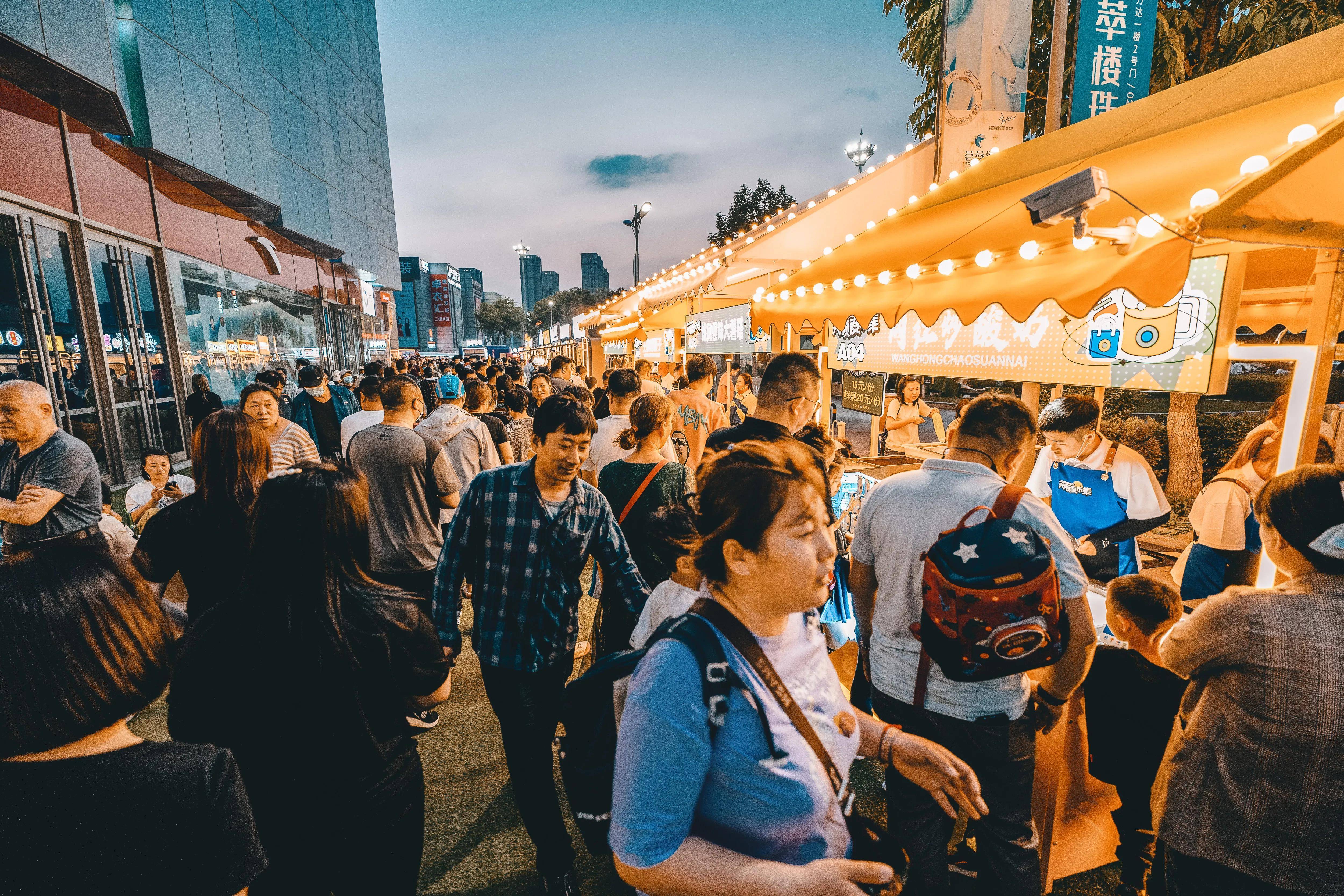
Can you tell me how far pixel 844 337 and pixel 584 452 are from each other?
9.62ft

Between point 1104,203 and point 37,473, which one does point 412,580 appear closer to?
point 37,473

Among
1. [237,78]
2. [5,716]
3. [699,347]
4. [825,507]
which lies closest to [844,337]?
[699,347]

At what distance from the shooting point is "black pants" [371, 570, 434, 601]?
11.6 ft

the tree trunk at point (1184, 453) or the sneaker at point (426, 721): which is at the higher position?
the tree trunk at point (1184, 453)

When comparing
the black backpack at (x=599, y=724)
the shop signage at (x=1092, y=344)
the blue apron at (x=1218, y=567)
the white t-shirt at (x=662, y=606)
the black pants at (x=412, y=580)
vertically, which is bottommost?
the black pants at (x=412, y=580)

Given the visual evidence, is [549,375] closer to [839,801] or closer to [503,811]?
[503,811]

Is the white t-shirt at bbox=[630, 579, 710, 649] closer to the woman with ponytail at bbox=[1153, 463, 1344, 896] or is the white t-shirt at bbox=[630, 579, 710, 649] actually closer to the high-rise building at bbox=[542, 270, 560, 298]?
the woman with ponytail at bbox=[1153, 463, 1344, 896]

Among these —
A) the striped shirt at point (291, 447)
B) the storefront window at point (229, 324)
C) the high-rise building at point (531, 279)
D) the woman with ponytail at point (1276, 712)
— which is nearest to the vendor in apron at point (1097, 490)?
the woman with ponytail at point (1276, 712)

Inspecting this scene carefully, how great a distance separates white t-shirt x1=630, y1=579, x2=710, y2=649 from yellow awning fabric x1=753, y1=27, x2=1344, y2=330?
207cm

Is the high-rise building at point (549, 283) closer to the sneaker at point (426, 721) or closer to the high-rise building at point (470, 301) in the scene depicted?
the high-rise building at point (470, 301)

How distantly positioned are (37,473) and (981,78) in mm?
7652

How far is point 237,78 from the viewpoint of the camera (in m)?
11.6

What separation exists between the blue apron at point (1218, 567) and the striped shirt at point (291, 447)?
5.62 metres

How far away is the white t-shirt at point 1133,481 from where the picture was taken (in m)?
3.13
